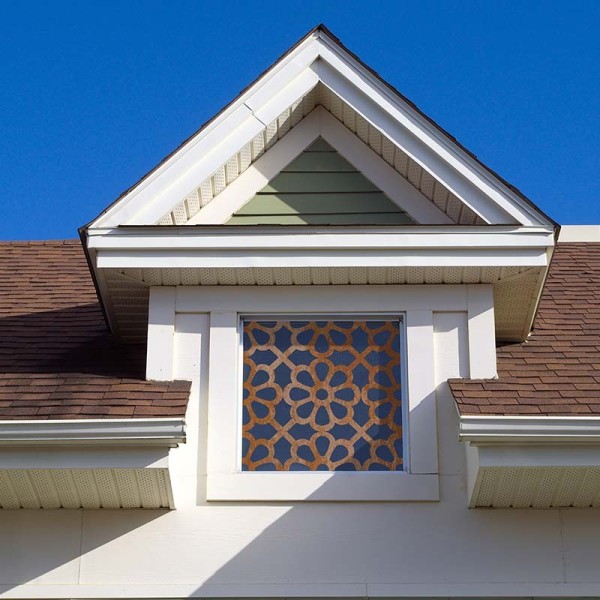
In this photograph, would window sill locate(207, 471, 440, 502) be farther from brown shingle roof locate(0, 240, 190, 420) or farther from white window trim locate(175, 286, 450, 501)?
brown shingle roof locate(0, 240, 190, 420)

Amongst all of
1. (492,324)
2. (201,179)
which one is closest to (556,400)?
(492,324)

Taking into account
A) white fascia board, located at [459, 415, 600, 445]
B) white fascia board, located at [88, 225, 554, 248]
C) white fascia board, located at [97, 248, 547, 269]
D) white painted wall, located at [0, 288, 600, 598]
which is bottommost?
white painted wall, located at [0, 288, 600, 598]

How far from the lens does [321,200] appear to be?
8.76 meters

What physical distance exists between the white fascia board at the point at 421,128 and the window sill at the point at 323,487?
200 cm

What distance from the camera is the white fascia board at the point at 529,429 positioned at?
7.34 metres

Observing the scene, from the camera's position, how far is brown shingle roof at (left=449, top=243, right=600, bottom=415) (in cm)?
763

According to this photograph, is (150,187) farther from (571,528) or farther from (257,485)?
(571,528)

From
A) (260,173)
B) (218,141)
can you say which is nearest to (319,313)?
(260,173)

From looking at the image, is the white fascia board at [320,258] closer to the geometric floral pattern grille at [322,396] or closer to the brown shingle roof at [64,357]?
the geometric floral pattern grille at [322,396]

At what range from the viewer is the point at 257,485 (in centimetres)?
779

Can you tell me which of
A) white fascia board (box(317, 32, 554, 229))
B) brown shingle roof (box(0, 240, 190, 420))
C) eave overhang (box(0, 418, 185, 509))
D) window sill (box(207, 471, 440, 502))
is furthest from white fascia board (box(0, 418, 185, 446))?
white fascia board (box(317, 32, 554, 229))

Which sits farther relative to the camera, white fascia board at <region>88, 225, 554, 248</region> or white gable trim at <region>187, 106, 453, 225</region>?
white gable trim at <region>187, 106, 453, 225</region>

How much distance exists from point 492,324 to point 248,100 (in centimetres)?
244

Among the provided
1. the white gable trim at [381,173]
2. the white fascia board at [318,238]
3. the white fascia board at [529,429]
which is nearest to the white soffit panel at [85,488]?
the white fascia board at [318,238]
